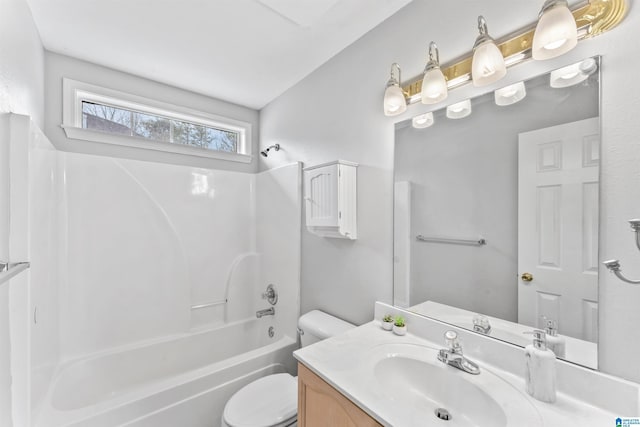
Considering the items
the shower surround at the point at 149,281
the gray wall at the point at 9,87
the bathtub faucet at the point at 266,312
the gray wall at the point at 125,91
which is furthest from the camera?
the bathtub faucet at the point at 266,312

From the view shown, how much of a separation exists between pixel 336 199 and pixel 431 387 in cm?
98

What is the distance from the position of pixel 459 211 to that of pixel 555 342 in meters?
0.55

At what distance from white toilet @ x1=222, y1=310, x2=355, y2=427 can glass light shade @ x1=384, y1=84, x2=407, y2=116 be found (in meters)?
1.25

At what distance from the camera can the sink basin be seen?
769 millimetres

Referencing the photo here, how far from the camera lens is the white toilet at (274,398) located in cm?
128

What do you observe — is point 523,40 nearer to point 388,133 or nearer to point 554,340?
point 388,133

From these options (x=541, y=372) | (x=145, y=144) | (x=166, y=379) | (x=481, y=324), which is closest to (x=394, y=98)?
(x=481, y=324)

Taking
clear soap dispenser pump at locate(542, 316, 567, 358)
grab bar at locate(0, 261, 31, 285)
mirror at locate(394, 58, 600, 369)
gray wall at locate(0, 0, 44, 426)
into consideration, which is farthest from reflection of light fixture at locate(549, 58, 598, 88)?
gray wall at locate(0, 0, 44, 426)

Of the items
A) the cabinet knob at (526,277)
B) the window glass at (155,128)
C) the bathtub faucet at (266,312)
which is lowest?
the bathtub faucet at (266,312)

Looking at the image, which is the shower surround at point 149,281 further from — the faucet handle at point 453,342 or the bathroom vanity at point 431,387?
the faucet handle at point 453,342

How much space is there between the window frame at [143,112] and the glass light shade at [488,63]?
2179 mm

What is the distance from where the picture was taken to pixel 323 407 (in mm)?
937

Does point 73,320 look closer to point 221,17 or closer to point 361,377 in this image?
point 361,377

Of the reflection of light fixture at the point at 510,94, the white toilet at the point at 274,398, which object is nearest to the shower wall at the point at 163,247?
the white toilet at the point at 274,398
